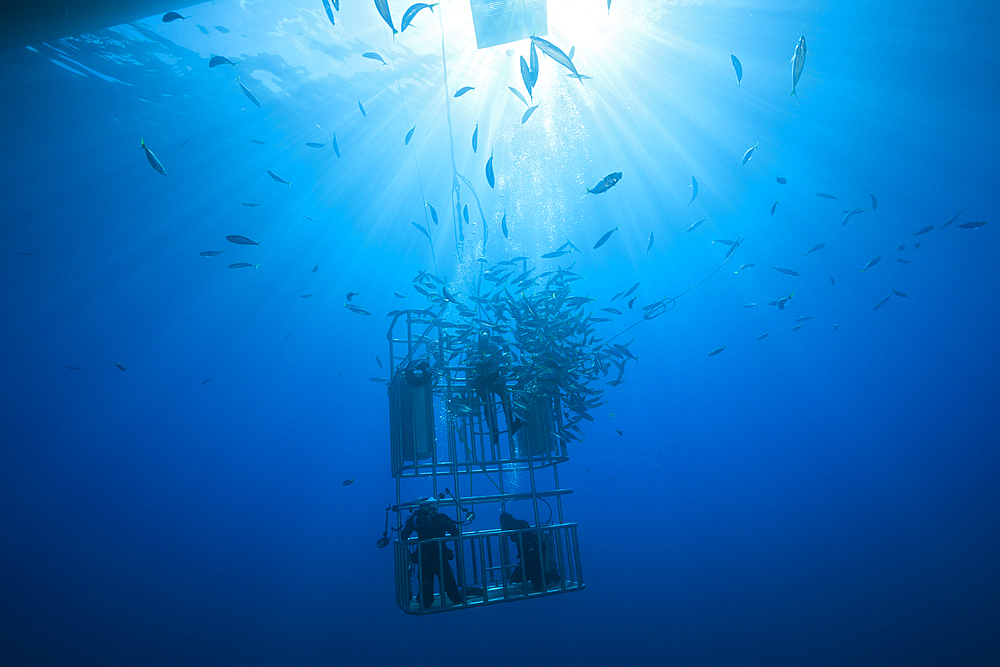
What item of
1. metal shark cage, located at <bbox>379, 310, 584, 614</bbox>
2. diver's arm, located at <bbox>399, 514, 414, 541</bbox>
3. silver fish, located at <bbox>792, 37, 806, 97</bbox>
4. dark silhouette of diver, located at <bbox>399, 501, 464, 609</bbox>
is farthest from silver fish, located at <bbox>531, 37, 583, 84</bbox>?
diver's arm, located at <bbox>399, 514, 414, 541</bbox>

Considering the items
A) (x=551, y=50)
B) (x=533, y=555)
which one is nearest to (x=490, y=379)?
(x=533, y=555)

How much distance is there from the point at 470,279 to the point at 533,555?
15.8 ft

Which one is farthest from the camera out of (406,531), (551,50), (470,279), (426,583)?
(470,279)

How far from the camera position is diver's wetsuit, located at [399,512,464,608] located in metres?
4.14

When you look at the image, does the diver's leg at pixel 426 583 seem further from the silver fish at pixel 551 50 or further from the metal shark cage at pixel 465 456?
the silver fish at pixel 551 50

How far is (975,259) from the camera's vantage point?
15.3m

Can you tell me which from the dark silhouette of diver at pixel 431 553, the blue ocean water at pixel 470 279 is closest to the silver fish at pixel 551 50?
the dark silhouette of diver at pixel 431 553

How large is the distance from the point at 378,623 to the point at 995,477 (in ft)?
61.7

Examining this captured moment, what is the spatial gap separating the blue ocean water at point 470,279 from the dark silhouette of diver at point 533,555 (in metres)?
9.12

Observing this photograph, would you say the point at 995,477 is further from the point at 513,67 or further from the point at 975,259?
the point at 513,67

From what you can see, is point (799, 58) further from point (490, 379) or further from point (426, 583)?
point (426, 583)

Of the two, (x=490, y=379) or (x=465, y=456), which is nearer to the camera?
(x=490, y=379)

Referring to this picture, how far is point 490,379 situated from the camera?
451 centimetres

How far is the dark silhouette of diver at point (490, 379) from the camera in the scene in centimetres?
451
